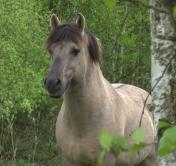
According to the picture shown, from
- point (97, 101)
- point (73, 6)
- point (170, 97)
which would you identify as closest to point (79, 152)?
point (97, 101)

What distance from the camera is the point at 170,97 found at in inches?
134

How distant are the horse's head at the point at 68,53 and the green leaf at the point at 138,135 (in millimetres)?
4250

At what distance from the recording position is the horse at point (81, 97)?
6645mm

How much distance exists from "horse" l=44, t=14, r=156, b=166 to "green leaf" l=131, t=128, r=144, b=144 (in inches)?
177

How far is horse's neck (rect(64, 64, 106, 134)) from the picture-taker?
7070mm

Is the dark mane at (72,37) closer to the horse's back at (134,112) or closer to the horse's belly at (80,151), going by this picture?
the horse's belly at (80,151)

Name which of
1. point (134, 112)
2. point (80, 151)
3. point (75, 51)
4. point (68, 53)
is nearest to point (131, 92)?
point (134, 112)

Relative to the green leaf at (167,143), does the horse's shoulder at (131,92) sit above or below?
below

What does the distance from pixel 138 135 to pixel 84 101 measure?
538cm

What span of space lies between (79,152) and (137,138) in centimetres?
533

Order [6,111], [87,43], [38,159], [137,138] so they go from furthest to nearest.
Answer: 1. [38,159]
2. [6,111]
3. [87,43]
4. [137,138]

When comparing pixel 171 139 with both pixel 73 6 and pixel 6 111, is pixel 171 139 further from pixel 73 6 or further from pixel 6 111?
pixel 73 6

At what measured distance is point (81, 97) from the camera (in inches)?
281

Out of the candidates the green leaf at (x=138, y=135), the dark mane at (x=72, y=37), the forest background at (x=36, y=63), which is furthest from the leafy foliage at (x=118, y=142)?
the forest background at (x=36, y=63)
